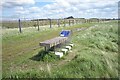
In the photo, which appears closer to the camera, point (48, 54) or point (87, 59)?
point (87, 59)

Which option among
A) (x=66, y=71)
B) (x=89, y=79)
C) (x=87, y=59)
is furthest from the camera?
(x=87, y=59)

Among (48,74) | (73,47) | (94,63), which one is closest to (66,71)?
(48,74)

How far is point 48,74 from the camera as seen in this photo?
18.4 ft

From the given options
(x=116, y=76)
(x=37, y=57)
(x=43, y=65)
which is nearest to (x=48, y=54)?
(x=37, y=57)

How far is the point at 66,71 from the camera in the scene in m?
5.86

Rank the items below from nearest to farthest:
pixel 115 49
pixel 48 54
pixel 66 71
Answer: pixel 66 71, pixel 48 54, pixel 115 49

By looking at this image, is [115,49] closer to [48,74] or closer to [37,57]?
[37,57]

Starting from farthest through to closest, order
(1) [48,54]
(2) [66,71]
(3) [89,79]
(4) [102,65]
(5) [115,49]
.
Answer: (5) [115,49] → (1) [48,54] → (4) [102,65] → (2) [66,71] → (3) [89,79]

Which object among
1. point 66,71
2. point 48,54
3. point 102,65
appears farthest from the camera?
point 48,54

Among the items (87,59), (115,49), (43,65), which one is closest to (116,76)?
(87,59)

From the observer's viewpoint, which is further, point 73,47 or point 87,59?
point 73,47

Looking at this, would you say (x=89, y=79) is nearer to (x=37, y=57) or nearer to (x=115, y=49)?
(x=37, y=57)

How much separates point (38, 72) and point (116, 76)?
6.72ft

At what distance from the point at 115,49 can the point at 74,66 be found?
3.67 metres
